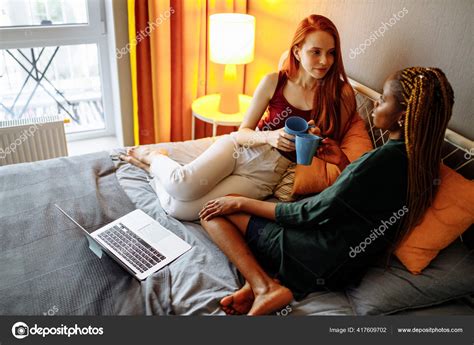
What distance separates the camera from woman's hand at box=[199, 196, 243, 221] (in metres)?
1.50

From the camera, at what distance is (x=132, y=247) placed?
1452mm

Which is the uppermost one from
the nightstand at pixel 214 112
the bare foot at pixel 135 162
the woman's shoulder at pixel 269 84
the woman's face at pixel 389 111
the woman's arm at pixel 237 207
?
the woman's face at pixel 389 111

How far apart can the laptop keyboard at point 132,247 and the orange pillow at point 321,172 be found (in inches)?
23.9

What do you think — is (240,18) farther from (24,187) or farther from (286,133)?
(24,187)

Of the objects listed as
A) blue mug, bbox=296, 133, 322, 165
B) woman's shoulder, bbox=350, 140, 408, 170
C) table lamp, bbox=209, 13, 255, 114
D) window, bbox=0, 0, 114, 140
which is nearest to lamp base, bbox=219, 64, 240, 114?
table lamp, bbox=209, 13, 255, 114

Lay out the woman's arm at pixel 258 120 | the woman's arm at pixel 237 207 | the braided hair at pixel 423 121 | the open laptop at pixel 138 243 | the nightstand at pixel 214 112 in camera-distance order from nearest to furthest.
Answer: the braided hair at pixel 423 121 → the open laptop at pixel 138 243 → the woman's arm at pixel 237 207 → the woman's arm at pixel 258 120 → the nightstand at pixel 214 112

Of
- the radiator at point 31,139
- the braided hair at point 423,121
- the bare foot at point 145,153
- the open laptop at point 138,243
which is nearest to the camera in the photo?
the braided hair at point 423,121

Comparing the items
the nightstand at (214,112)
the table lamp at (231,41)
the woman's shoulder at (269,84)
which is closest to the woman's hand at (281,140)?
the woman's shoulder at (269,84)

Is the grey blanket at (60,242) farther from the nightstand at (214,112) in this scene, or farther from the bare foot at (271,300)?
the nightstand at (214,112)

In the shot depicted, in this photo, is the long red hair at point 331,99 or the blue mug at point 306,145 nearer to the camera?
the blue mug at point 306,145

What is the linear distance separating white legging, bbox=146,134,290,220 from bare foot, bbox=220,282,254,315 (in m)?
0.42

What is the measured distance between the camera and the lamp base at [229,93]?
2.44 metres

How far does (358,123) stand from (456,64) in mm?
418

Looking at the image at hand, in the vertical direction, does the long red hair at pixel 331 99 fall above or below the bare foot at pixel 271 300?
above
